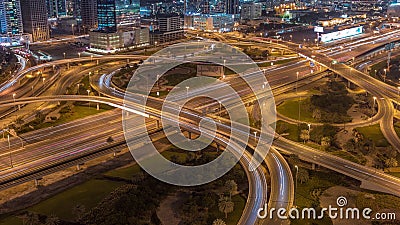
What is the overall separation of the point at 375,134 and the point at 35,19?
167 feet

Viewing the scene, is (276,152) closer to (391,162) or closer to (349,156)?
(349,156)

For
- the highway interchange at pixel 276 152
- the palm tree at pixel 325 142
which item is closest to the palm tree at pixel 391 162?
the highway interchange at pixel 276 152

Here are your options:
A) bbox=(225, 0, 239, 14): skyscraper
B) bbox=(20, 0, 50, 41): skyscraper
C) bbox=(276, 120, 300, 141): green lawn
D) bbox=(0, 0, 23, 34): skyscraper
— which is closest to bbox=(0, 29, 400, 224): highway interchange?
bbox=(276, 120, 300, 141): green lawn

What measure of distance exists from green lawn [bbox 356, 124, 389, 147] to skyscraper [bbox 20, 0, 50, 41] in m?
49.6

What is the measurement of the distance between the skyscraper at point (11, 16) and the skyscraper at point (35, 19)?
0.70 metres

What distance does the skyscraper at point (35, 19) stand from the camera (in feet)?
192

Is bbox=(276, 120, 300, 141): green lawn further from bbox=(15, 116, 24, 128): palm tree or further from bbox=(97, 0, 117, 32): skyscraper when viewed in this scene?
bbox=(97, 0, 117, 32): skyscraper

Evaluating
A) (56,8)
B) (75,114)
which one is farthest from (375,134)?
(56,8)

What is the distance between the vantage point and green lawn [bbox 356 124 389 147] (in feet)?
73.3

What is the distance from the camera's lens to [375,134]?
77.8ft

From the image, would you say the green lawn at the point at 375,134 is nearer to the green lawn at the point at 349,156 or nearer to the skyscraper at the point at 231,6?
the green lawn at the point at 349,156

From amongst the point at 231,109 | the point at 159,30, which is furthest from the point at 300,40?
the point at 231,109

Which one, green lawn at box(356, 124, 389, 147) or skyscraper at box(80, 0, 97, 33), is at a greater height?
skyscraper at box(80, 0, 97, 33)

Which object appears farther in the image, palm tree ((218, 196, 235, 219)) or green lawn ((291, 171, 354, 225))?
palm tree ((218, 196, 235, 219))
